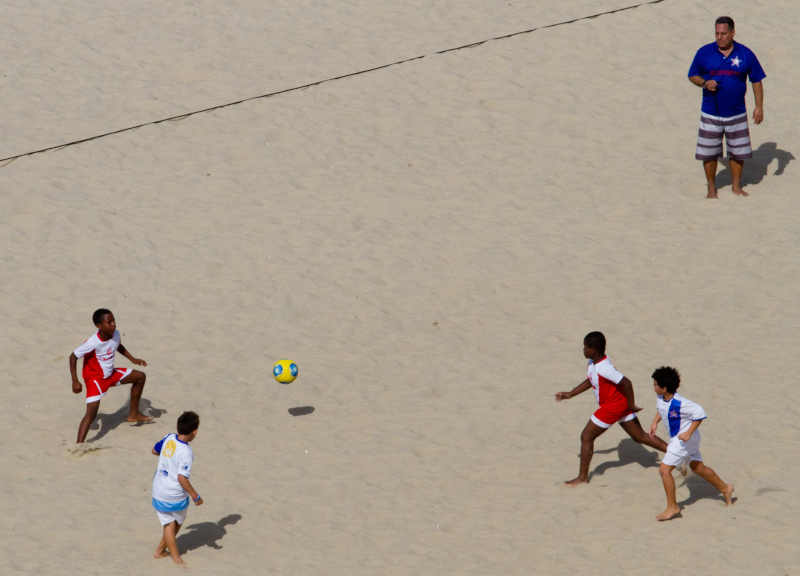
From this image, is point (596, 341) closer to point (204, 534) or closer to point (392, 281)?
point (204, 534)

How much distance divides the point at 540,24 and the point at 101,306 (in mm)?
8701

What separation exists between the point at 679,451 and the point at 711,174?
580 centimetres

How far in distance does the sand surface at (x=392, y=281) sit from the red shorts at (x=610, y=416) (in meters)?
0.65

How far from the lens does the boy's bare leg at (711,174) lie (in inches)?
476

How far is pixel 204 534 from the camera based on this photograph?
8.09 m

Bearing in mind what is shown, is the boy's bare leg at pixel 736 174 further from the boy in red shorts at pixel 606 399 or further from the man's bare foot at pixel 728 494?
the man's bare foot at pixel 728 494

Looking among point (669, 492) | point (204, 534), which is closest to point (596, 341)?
point (669, 492)

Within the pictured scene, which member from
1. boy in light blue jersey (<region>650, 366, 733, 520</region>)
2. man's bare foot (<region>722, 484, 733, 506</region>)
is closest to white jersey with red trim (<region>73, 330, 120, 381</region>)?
boy in light blue jersey (<region>650, 366, 733, 520</region>)

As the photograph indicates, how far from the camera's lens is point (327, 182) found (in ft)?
43.3

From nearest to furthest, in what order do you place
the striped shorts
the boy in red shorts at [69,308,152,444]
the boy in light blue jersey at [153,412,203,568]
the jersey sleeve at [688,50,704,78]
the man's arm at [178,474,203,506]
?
1. the man's arm at [178,474,203,506]
2. the boy in light blue jersey at [153,412,203,568]
3. the boy in red shorts at [69,308,152,444]
4. the jersey sleeve at [688,50,704,78]
5. the striped shorts

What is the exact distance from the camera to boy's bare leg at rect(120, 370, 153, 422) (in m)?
9.41

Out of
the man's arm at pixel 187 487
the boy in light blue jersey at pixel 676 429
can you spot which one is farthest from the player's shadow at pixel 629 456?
→ the man's arm at pixel 187 487

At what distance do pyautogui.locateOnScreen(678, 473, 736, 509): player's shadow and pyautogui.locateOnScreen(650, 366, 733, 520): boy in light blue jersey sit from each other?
12.5 inches

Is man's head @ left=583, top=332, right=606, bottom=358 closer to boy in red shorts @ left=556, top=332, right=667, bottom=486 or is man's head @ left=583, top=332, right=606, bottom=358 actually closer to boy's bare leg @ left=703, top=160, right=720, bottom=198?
boy in red shorts @ left=556, top=332, right=667, bottom=486
